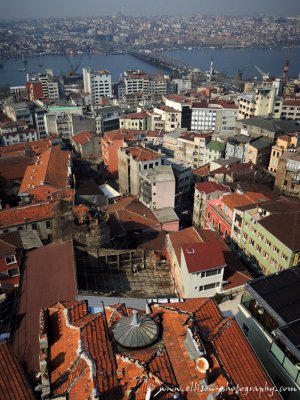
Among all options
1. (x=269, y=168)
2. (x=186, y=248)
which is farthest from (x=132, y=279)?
(x=269, y=168)

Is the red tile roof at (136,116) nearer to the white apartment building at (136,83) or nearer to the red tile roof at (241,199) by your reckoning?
the red tile roof at (241,199)

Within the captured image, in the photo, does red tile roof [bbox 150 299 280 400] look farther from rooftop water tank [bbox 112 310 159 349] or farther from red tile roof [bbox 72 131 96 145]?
red tile roof [bbox 72 131 96 145]

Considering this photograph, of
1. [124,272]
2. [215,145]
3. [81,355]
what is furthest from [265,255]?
[215,145]

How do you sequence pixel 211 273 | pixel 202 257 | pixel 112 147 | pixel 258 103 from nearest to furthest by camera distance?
pixel 202 257
pixel 211 273
pixel 112 147
pixel 258 103

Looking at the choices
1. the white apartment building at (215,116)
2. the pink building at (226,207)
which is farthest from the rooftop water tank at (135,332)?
the white apartment building at (215,116)

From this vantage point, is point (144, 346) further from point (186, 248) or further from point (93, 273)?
point (93, 273)

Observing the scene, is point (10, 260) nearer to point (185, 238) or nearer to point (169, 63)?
Answer: point (185, 238)

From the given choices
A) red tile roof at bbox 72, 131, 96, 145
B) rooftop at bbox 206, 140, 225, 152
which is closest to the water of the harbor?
red tile roof at bbox 72, 131, 96, 145
